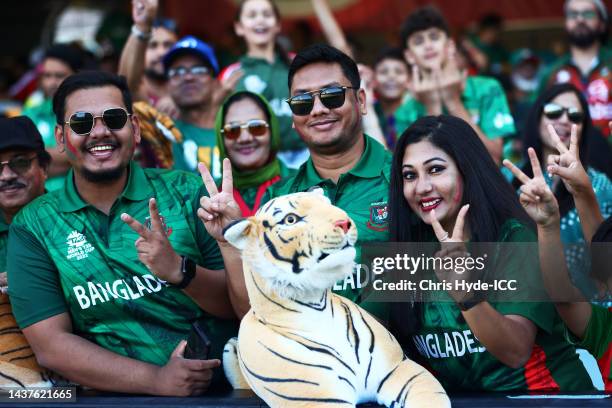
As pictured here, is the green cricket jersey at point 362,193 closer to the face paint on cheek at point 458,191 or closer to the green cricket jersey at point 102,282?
the face paint on cheek at point 458,191

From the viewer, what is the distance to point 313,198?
9.29 ft

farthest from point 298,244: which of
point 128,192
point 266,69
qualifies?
point 266,69

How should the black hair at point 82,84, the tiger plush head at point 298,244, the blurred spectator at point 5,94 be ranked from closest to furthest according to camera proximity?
the tiger plush head at point 298,244
the black hair at point 82,84
the blurred spectator at point 5,94

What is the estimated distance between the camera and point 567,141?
14.9 ft

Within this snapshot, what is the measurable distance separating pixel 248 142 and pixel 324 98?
0.92m

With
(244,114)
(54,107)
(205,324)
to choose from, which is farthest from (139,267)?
(244,114)

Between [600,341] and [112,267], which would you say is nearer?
[600,341]

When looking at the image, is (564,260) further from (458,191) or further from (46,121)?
(46,121)

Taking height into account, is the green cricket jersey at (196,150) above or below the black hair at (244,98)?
below

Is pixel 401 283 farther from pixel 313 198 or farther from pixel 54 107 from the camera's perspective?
pixel 54 107

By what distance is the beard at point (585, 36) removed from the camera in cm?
618

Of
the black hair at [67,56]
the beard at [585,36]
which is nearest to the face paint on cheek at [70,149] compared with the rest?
the black hair at [67,56]

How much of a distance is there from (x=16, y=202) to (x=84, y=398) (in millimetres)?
1088

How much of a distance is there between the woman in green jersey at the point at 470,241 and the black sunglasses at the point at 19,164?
1.73 m
